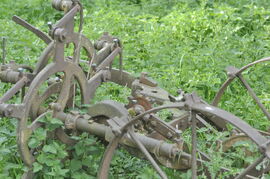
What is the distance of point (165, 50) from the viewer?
6215 millimetres

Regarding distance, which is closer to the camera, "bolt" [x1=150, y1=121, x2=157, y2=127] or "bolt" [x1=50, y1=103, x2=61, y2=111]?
"bolt" [x1=150, y1=121, x2=157, y2=127]

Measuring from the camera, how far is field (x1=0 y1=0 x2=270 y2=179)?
4.21 meters

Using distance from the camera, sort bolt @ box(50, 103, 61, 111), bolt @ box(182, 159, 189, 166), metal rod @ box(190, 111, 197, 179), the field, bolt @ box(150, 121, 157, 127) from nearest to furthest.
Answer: metal rod @ box(190, 111, 197, 179) < bolt @ box(182, 159, 189, 166) < bolt @ box(150, 121, 157, 127) < bolt @ box(50, 103, 61, 111) < the field

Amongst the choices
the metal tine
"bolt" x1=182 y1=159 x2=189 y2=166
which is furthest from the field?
the metal tine

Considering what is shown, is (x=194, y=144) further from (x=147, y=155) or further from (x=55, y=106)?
(x=55, y=106)

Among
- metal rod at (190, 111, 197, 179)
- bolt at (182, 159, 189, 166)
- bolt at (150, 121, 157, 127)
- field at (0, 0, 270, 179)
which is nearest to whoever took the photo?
metal rod at (190, 111, 197, 179)

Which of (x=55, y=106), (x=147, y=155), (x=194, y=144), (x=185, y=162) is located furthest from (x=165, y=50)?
(x=194, y=144)

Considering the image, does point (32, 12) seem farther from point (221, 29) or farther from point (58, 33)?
point (58, 33)

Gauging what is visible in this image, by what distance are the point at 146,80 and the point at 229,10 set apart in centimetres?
262

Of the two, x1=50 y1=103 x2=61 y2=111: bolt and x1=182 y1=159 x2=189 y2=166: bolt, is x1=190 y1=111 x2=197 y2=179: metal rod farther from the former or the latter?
x1=50 y1=103 x2=61 y2=111: bolt

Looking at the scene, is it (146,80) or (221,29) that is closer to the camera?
(146,80)

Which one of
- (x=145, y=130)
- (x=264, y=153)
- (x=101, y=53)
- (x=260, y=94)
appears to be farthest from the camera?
(x=260, y=94)

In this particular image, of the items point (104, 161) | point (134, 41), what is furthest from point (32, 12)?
point (104, 161)

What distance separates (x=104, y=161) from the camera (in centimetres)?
376
